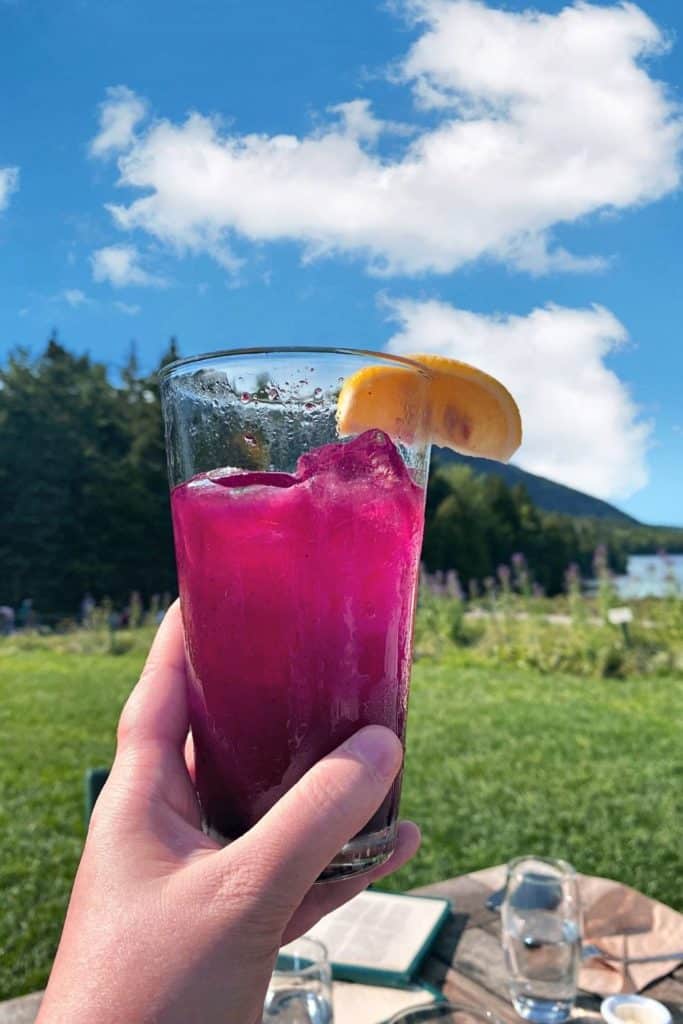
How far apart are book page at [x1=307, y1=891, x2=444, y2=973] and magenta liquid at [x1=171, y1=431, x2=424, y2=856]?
788 millimetres

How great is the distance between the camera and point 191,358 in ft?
3.77

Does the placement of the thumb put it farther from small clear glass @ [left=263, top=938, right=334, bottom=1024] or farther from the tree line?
the tree line

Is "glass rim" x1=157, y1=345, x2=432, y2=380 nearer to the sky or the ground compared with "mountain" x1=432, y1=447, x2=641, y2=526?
nearer to the ground

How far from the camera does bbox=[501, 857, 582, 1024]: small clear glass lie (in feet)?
5.52

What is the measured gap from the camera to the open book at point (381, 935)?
1.77 m

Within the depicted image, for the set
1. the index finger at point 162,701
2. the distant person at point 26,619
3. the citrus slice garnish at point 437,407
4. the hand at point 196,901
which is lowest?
the distant person at point 26,619

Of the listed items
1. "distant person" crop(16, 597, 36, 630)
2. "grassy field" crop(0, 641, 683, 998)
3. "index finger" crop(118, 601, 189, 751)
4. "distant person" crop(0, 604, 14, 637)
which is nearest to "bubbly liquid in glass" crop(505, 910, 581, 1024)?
"index finger" crop(118, 601, 189, 751)

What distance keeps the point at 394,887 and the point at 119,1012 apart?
Answer: 407 cm

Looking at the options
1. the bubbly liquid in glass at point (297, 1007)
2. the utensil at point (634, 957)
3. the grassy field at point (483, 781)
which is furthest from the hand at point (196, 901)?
the grassy field at point (483, 781)

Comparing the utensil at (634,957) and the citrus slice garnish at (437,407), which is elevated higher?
the citrus slice garnish at (437,407)

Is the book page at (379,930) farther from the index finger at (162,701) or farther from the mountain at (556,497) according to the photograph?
the mountain at (556,497)

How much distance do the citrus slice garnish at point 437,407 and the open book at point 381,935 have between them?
104 centimetres

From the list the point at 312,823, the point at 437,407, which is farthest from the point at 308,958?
the point at 437,407

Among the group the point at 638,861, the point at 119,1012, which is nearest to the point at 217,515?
the point at 119,1012
